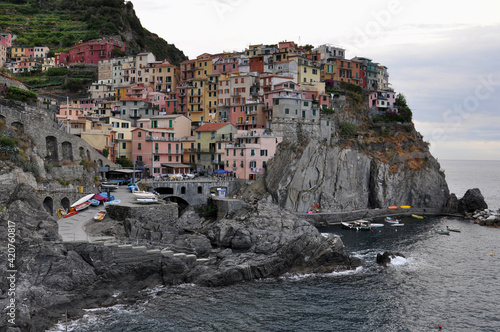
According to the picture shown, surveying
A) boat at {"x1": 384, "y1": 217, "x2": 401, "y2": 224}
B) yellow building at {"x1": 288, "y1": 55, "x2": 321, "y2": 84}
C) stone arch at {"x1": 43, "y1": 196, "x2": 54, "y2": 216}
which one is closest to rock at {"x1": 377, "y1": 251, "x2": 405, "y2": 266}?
boat at {"x1": 384, "y1": 217, "x2": 401, "y2": 224}

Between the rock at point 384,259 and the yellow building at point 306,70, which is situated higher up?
the yellow building at point 306,70

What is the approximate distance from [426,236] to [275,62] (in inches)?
1815

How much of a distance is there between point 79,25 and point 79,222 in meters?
122

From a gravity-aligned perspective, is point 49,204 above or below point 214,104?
below

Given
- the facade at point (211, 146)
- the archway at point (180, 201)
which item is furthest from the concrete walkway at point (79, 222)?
the facade at point (211, 146)

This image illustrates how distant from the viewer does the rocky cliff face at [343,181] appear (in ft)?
240

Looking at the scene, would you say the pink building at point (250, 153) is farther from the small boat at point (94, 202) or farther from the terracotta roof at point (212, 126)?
the small boat at point (94, 202)

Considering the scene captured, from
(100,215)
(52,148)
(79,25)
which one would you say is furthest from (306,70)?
(79,25)

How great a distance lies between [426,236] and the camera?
65.9 metres

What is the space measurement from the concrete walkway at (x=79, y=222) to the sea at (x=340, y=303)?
786 cm

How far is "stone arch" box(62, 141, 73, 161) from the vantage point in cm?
5812

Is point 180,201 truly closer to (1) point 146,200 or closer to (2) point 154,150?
(2) point 154,150

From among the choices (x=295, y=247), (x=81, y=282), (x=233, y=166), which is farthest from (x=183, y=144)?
(x=81, y=282)

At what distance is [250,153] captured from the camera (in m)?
76.5
